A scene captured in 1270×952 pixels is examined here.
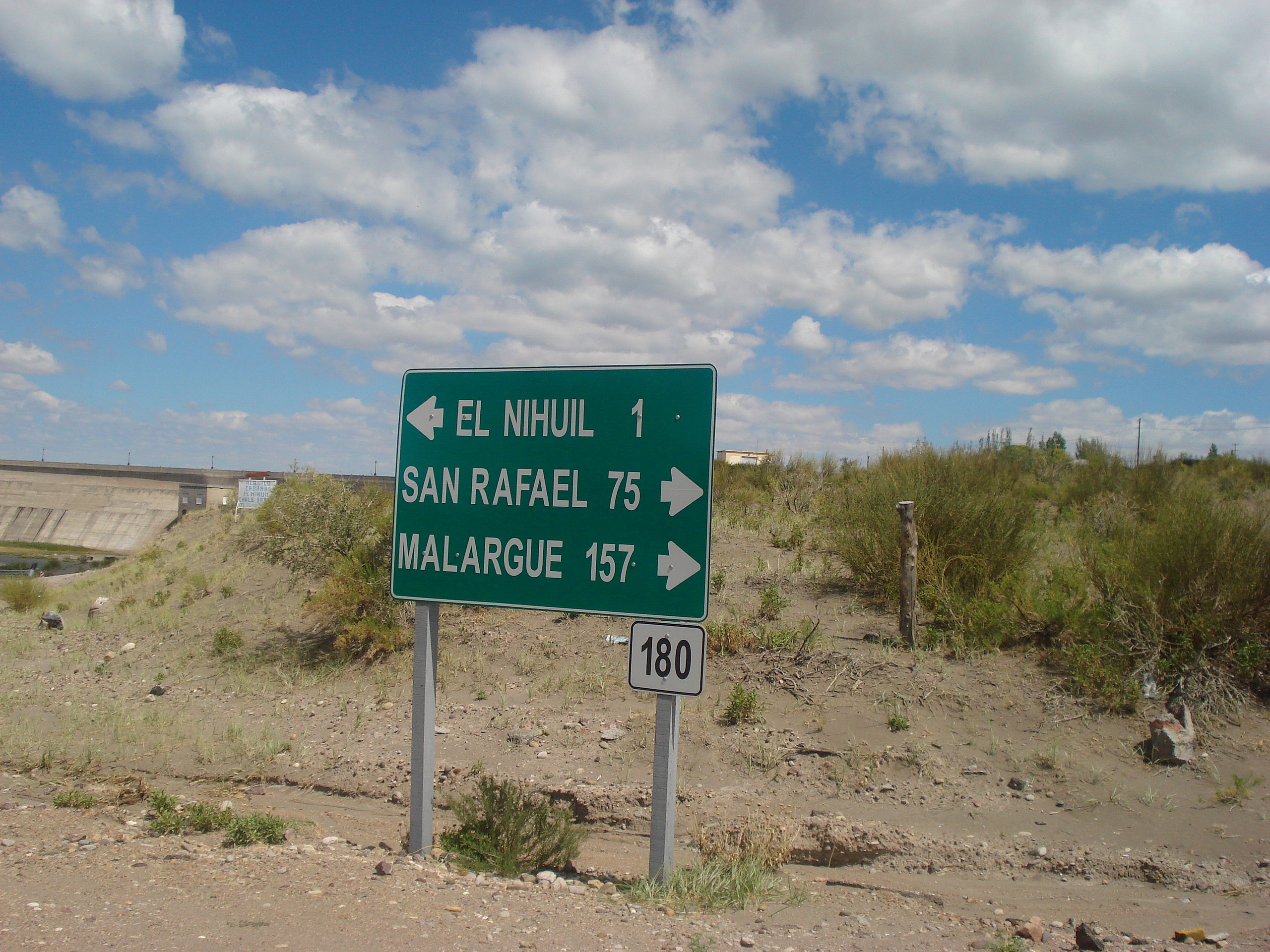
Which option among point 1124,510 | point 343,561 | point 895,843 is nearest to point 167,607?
point 343,561

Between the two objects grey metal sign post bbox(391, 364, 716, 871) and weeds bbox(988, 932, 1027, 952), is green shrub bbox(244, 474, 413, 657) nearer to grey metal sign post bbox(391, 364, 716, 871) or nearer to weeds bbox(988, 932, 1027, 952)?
grey metal sign post bbox(391, 364, 716, 871)

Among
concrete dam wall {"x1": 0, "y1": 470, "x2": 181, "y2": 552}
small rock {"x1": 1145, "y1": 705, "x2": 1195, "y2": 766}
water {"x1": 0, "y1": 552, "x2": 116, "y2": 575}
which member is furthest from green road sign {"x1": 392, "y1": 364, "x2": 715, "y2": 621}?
concrete dam wall {"x1": 0, "y1": 470, "x2": 181, "y2": 552}

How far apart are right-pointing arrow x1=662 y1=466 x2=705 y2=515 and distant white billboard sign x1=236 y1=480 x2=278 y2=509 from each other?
88.1 ft

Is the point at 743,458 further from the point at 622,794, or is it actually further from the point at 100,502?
the point at 100,502

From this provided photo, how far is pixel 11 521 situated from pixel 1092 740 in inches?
3435

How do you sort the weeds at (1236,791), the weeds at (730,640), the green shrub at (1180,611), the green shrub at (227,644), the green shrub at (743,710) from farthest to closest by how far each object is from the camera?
the green shrub at (227,644)
the weeds at (730,640)
the green shrub at (743,710)
the green shrub at (1180,611)
the weeds at (1236,791)

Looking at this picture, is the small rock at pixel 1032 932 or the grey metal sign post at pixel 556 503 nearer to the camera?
the small rock at pixel 1032 932

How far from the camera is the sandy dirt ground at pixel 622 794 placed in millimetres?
4281

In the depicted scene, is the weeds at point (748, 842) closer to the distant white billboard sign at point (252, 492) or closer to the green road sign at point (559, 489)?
the green road sign at point (559, 489)

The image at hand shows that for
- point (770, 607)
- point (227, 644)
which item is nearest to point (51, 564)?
point (227, 644)

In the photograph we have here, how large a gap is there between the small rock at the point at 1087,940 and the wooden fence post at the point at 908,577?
4771 mm

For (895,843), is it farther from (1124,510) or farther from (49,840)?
(1124,510)

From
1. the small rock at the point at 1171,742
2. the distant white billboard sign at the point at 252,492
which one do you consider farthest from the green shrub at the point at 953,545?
the distant white billboard sign at the point at 252,492

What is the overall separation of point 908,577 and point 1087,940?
5.25m
